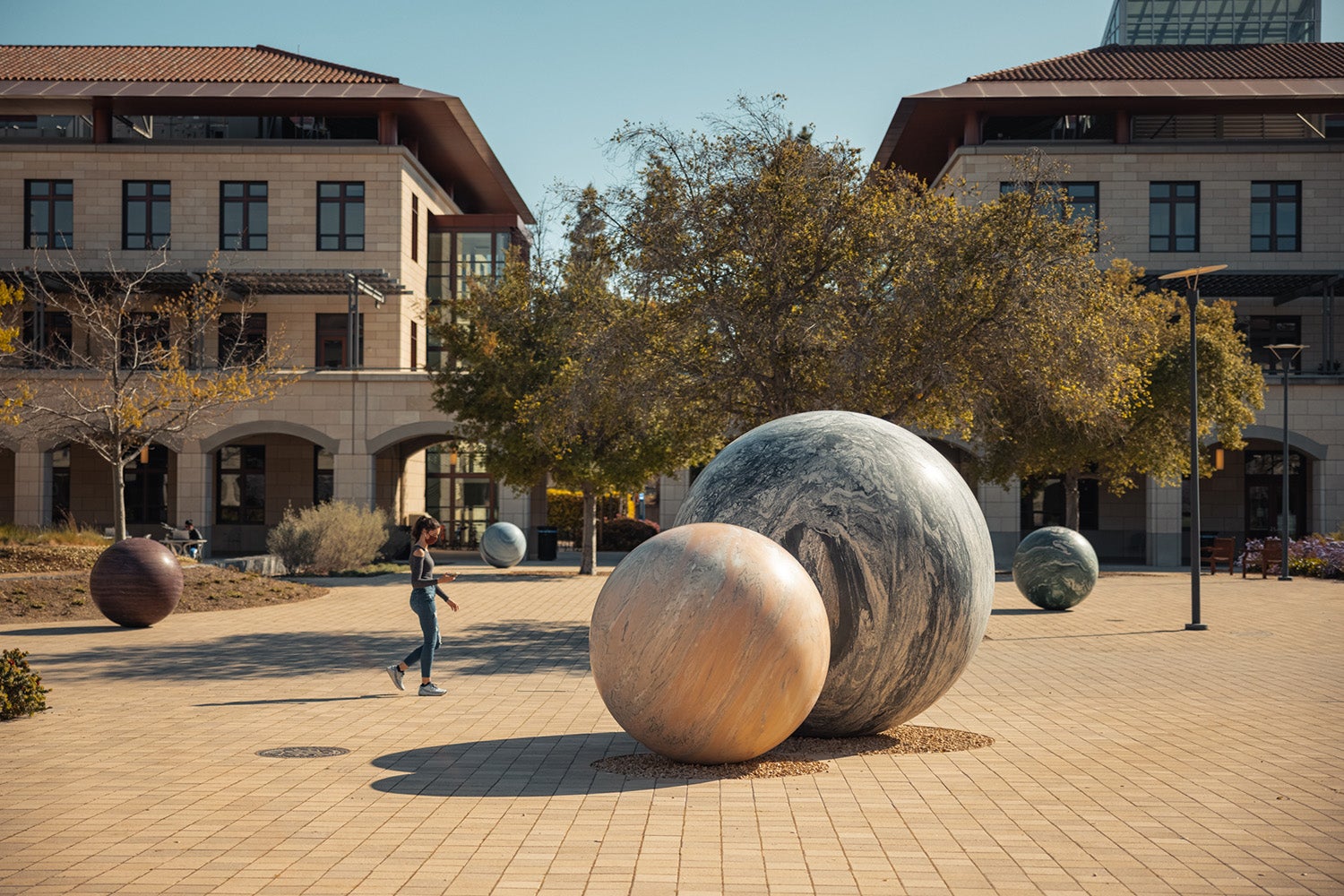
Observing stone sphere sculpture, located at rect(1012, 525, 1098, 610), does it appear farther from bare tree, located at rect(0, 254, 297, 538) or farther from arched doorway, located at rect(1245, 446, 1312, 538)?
arched doorway, located at rect(1245, 446, 1312, 538)

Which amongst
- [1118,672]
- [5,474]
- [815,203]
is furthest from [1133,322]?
[5,474]

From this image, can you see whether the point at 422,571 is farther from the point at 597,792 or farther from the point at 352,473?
the point at 352,473

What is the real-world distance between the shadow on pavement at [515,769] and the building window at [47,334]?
112 ft

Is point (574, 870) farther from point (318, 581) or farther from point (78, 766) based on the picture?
point (318, 581)

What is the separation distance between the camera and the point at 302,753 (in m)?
8.98

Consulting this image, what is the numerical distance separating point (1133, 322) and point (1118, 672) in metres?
8.40

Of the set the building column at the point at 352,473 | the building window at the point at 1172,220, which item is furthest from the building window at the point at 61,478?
the building window at the point at 1172,220

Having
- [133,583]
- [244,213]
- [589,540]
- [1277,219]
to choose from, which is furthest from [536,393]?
[1277,219]

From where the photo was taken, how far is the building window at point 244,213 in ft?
136

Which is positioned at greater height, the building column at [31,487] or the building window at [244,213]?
the building window at [244,213]

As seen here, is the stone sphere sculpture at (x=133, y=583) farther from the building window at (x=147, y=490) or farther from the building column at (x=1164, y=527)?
the building column at (x=1164, y=527)

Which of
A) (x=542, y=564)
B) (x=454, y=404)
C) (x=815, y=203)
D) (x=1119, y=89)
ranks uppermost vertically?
(x=1119, y=89)

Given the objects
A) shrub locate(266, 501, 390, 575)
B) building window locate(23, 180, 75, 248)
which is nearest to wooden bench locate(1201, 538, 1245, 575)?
shrub locate(266, 501, 390, 575)

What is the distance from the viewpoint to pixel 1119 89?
4056 cm
